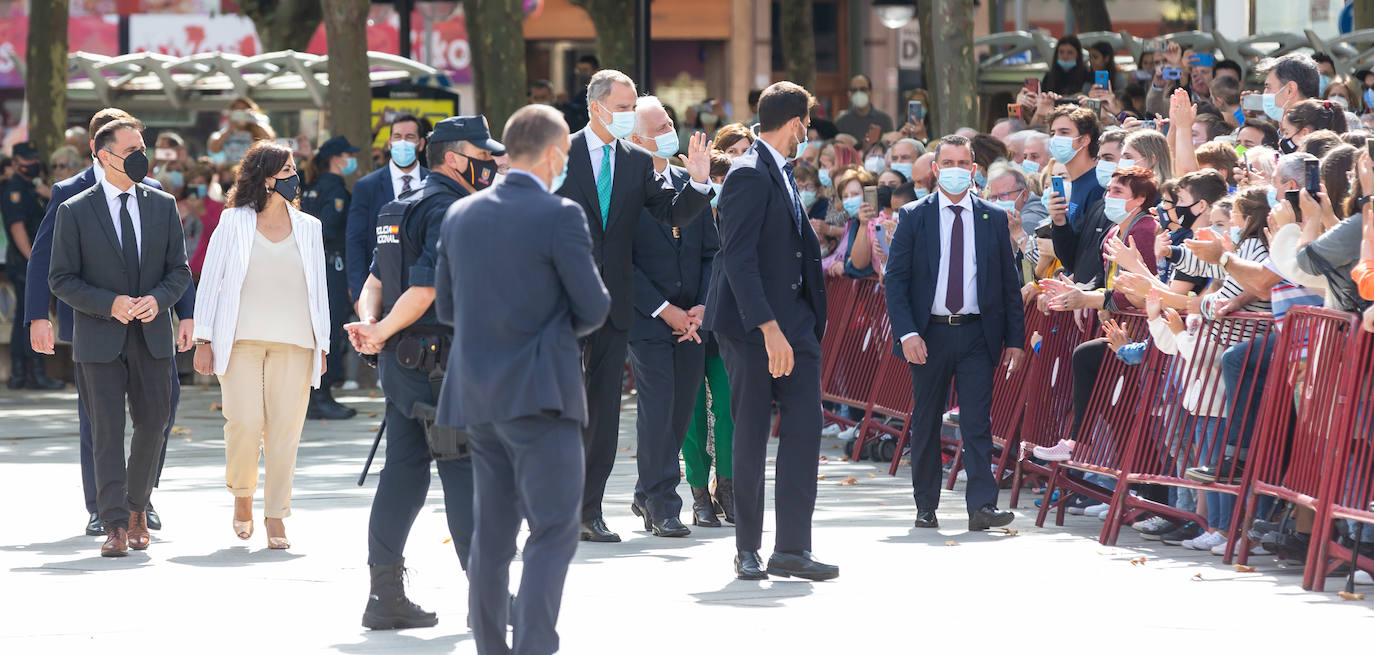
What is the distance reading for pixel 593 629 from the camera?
7.28 m

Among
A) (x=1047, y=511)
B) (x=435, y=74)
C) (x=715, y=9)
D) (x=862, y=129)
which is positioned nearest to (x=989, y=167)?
(x=1047, y=511)

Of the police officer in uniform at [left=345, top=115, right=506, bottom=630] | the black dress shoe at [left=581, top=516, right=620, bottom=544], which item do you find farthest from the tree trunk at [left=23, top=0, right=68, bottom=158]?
the police officer in uniform at [left=345, top=115, right=506, bottom=630]

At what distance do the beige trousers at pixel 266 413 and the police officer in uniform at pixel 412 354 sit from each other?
7.09 feet

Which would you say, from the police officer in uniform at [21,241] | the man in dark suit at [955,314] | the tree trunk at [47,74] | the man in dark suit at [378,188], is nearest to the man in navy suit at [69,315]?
the man in dark suit at [378,188]

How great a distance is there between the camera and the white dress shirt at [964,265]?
393 inches

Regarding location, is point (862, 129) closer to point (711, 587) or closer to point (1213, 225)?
point (1213, 225)

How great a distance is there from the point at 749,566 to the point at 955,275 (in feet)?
7.54

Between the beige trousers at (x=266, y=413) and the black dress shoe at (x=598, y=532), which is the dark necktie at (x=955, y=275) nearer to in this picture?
the black dress shoe at (x=598, y=532)

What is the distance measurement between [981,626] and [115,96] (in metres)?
19.6

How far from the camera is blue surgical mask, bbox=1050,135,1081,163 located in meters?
11.3

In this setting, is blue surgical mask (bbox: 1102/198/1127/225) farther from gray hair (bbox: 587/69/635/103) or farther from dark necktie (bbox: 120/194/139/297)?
dark necktie (bbox: 120/194/139/297)

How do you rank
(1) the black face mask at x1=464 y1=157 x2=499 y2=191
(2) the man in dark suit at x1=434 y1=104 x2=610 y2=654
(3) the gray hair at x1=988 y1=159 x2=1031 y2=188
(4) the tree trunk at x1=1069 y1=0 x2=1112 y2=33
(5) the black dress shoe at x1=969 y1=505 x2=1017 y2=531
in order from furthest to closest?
(4) the tree trunk at x1=1069 y1=0 x2=1112 y2=33
(3) the gray hair at x1=988 y1=159 x2=1031 y2=188
(5) the black dress shoe at x1=969 y1=505 x2=1017 y2=531
(1) the black face mask at x1=464 y1=157 x2=499 y2=191
(2) the man in dark suit at x1=434 y1=104 x2=610 y2=654

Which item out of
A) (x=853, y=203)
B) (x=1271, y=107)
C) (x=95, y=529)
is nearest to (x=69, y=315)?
(x=95, y=529)

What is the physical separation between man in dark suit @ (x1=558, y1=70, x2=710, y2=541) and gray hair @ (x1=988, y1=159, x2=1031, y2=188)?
338cm
